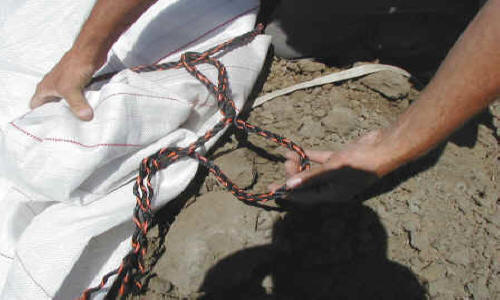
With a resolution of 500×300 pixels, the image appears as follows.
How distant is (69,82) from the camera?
1068 millimetres

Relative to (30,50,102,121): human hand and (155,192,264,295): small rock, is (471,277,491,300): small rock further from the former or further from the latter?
(30,50,102,121): human hand

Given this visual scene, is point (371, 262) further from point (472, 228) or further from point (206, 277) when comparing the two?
point (206, 277)

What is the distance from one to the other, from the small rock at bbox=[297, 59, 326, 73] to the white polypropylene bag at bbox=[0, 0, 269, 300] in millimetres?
236

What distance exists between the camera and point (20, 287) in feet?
3.18

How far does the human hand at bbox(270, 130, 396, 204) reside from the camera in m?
0.92

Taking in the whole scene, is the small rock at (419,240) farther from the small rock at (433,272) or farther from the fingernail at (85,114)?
the fingernail at (85,114)

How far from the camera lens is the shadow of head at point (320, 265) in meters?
1.05

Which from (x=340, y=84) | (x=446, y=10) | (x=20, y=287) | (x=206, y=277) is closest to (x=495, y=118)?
(x=446, y=10)

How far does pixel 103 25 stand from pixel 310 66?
0.78 m

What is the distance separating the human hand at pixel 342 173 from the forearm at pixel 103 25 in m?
0.68

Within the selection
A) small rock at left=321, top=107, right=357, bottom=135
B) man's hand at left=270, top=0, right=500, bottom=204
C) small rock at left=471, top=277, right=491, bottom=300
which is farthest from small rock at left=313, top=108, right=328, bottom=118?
small rock at left=471, top=277, right=491, bottom=300

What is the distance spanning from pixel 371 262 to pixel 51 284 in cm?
92

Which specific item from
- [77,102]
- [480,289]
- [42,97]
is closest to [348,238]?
[480,289]

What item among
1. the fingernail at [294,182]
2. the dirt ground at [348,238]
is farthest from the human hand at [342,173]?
the dirt ground at [348,238]
